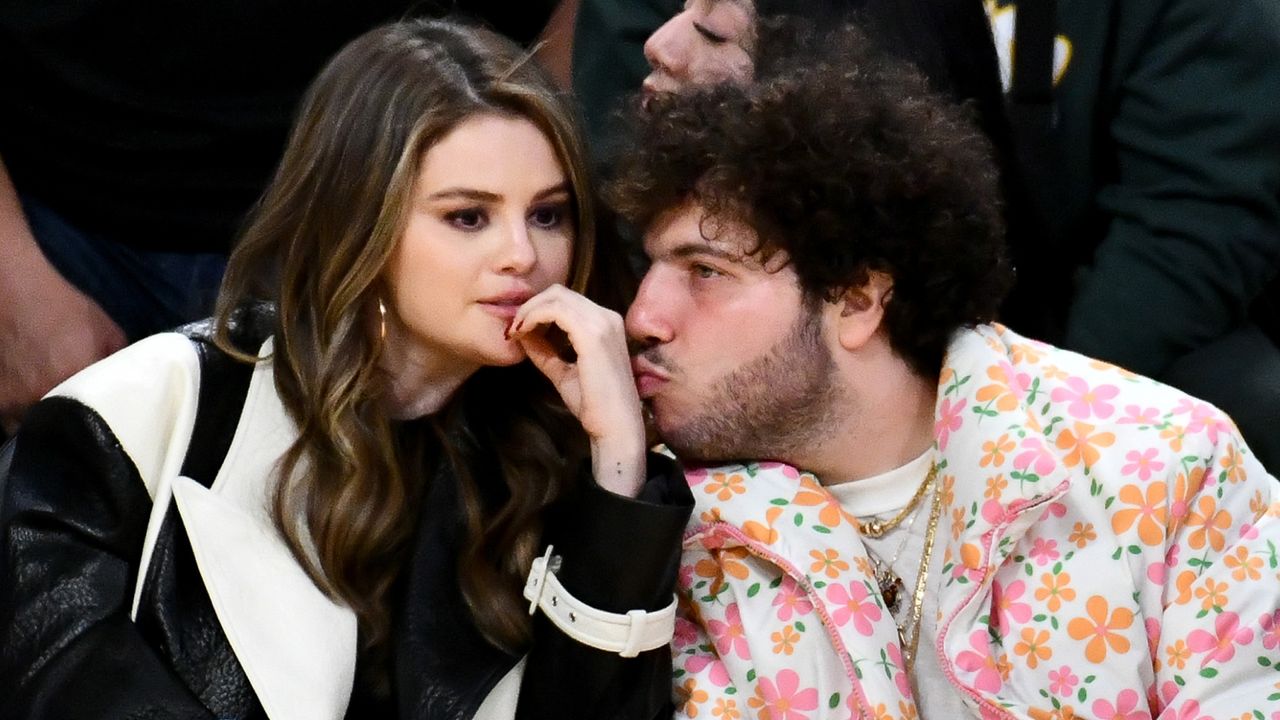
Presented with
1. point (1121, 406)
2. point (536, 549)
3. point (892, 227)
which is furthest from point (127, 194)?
point (1121, 406)

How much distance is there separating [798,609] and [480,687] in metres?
0.36

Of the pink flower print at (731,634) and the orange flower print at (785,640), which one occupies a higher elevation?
the orange flower print at (785,640)

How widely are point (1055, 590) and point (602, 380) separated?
21.4 inches

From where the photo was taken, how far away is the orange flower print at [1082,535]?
192 cm

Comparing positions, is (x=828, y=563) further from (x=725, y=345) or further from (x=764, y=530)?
(x=725, y=345)

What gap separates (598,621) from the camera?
1848mm

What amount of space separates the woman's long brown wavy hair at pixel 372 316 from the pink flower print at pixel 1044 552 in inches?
21.2

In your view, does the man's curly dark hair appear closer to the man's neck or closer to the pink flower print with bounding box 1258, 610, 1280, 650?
the man's neck

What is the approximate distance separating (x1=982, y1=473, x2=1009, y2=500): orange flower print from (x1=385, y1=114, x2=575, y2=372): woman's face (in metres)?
0.54

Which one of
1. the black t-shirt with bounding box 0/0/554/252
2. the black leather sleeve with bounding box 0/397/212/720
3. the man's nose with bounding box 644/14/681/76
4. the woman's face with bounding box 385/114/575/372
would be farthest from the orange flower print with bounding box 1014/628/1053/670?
the black t-shirt with bounding box 0/0/554/252

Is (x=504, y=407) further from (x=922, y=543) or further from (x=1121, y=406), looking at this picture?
(x=1121, y=406)

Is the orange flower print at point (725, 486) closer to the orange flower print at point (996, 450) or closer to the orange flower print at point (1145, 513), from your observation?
the orange flower print at point (996, 450)

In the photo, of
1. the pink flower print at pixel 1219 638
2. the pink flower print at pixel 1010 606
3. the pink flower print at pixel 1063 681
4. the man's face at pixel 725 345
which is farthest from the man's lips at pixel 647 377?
the pink flower print at pixel 1219 638

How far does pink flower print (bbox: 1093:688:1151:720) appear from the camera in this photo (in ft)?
6.16
